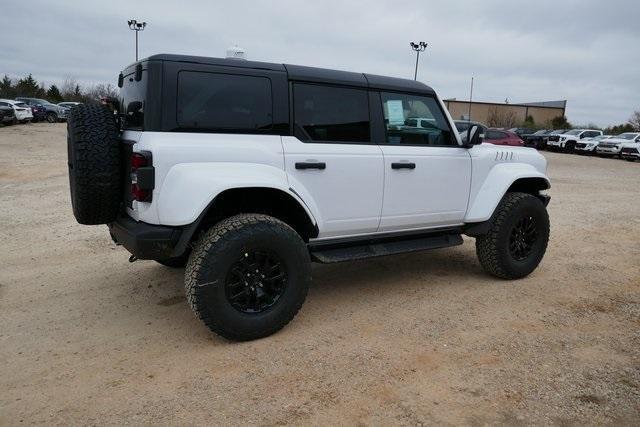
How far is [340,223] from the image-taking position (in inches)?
163

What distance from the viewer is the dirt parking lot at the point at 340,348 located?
2.88 m

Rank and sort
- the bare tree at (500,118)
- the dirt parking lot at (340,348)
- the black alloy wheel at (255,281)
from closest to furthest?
the dirt parking lot at (340,348) < the black alloy wheel at (255,281) < the bare tree at (500,118)

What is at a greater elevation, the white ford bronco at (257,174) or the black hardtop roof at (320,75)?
the black hardtop roof at (320,75)

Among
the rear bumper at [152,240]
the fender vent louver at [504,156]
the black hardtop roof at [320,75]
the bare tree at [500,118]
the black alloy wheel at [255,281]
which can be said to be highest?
the bare tree at [500,118]

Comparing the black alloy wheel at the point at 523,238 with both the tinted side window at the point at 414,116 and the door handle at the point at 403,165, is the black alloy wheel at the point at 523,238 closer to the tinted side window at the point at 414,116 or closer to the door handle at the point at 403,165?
the tinted side window at the point at 414,116

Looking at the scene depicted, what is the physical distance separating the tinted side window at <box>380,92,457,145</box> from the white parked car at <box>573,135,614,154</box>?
2982 cm

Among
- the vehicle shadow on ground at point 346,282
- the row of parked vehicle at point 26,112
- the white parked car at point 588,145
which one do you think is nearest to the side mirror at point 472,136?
the vehicle shadow on ground at point 346,282

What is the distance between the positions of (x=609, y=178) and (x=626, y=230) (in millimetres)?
10213

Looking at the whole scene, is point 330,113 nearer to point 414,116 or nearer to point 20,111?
point 414,116

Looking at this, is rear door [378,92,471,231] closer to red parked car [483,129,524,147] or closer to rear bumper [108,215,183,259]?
rear bumper [108,215,183,259]

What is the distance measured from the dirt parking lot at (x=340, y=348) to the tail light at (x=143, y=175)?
3.65ft

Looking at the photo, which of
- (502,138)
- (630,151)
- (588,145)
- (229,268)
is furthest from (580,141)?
(229,268)

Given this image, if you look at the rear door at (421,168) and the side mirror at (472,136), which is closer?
the rear door at (421,168)

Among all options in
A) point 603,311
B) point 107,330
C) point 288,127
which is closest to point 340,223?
point 288,127
